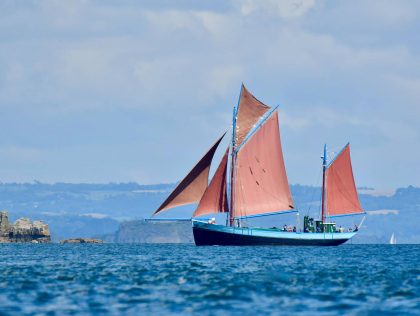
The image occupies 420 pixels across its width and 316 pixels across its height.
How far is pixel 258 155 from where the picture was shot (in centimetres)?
14738

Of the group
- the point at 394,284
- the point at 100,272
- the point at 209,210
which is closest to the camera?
the point at 394,284

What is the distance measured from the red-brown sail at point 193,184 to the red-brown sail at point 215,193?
2132mm

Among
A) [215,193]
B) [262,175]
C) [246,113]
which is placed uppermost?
[246,113]

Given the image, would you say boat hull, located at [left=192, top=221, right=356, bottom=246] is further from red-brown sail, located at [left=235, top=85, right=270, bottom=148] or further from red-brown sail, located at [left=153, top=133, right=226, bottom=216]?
red-brown sail, located at [left=153, top=133, right=226, bottom=216]

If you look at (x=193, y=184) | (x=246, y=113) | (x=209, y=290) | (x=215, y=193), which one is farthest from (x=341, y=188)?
(x=209, y=290)

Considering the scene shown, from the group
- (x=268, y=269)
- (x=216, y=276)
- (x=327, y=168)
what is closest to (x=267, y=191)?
(x=327, y=168)

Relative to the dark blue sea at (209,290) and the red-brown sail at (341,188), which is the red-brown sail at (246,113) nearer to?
the red-brown sail at (341,188)

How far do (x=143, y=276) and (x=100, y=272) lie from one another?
20.6 feet

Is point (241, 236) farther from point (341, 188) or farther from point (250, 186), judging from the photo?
point (341, 188)

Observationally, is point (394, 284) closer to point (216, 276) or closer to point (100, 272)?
point (216, 276)

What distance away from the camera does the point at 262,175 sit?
5827 inches

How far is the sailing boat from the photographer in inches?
5586

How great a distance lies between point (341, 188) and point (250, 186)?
17815 millimetres

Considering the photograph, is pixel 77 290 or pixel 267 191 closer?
pixel 77 290
